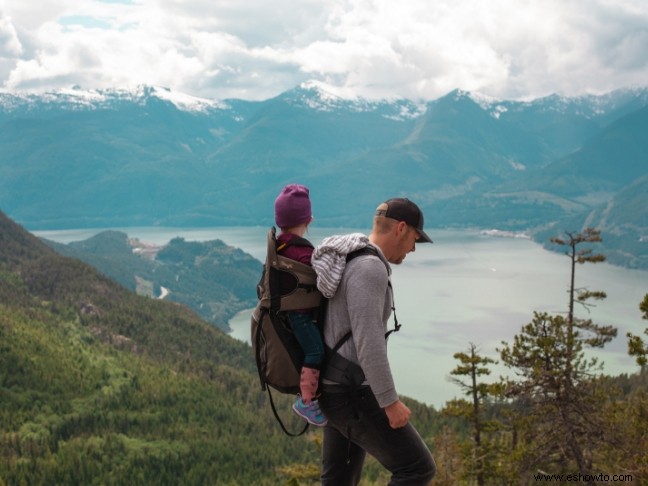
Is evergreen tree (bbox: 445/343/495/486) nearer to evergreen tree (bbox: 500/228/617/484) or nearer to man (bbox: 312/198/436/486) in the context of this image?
evergreen tree (bbox: 500/228/617/484)

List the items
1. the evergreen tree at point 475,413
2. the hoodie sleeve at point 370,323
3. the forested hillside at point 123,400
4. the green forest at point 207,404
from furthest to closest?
the forested hillside at point 123,400 → the evergreen tree at point 475,413 → the green forest at point 207,404 → the hoodie sleeve at point 370,323

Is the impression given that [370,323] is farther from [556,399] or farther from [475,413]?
[475,413]

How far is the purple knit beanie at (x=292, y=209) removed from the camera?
217 inches

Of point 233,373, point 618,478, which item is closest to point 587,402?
point 618,478

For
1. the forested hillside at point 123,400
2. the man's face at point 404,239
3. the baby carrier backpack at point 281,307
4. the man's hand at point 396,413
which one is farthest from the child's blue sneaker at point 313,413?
the forested hillside at point 123,400

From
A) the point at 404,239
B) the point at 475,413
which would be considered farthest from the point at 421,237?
the point at 475,413

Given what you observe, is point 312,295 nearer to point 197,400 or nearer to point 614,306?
point 197,400

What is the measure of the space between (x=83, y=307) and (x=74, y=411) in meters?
44.9

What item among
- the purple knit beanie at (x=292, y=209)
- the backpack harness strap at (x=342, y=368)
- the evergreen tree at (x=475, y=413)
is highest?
the purple knit beanie at (x=292, y=209)

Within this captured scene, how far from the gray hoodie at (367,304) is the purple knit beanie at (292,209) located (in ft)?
1.56

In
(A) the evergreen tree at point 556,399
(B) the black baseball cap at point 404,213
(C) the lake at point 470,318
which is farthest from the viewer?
(C) the lake at point 470,318

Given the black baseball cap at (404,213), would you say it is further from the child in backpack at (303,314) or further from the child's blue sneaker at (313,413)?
the child's blue sneaker at (313,413)

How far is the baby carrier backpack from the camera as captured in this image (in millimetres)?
5168

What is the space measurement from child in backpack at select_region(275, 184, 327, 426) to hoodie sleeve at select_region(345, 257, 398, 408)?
387 millimetres
